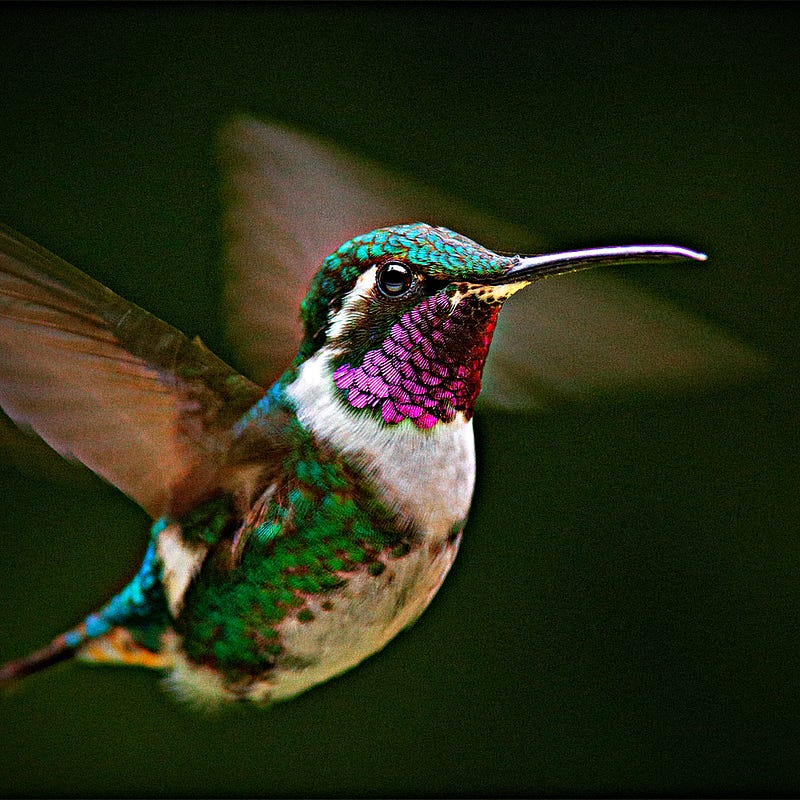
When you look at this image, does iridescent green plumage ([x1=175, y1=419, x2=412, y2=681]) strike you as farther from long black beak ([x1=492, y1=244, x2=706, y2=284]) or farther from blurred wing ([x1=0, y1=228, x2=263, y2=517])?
long black beak ([x1=492, y1=244, x2=706, y2=284])

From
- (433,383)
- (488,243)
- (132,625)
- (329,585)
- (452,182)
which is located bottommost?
(132,625)

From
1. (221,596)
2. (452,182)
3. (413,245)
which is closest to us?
(413,245)

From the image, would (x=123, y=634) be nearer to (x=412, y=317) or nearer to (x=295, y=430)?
(x=295, y=430)

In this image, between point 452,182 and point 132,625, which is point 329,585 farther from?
point 452,182

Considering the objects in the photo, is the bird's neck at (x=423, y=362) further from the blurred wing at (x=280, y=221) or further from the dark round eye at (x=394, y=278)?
the blurred wing at (x=280, y=221)

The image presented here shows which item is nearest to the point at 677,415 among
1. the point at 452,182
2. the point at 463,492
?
the point at 452,182

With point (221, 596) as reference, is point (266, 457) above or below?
above

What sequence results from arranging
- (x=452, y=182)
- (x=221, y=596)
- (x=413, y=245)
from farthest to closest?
(x=452, y=182)
(x=221, y=596)
(x=413, y=245)

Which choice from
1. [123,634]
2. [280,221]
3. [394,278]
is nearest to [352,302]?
[394,278]
